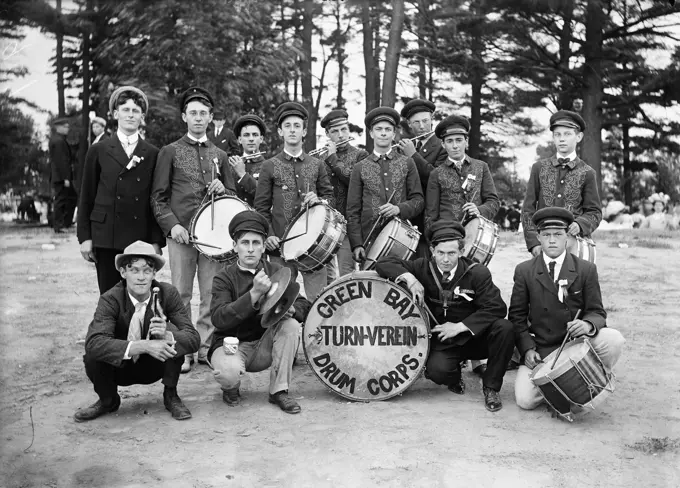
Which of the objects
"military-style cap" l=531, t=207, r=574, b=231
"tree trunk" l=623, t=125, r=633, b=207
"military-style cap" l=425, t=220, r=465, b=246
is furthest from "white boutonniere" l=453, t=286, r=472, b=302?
"tree trunk" l=623, t=125, r=633, b=207

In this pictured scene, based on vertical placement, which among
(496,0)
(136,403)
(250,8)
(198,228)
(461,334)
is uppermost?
(250,8)

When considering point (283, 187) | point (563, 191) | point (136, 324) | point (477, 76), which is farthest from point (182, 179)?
point (477, 76)

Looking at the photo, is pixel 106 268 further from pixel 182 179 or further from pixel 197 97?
pixel 197 97

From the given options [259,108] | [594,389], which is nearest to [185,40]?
[259,108]

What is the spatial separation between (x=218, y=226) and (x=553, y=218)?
2.44 m

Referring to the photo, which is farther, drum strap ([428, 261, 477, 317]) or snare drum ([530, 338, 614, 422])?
drum strap ([428, 261, 477, 317])

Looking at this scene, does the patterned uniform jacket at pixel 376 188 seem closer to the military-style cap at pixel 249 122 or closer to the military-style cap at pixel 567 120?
the military-style cap at pixel 567 120

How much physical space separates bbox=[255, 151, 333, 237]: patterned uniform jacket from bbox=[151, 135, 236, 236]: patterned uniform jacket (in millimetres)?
307

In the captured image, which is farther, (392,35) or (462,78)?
(462,78)

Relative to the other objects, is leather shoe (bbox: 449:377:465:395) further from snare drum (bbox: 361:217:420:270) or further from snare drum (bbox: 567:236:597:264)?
snare drum (bbox: 567:236:597:264)

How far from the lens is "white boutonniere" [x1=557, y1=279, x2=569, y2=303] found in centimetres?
521

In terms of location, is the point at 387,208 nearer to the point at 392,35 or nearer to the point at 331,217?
the point at 331,217

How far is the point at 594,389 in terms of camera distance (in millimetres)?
4730

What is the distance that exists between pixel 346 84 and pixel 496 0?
24.3 m
